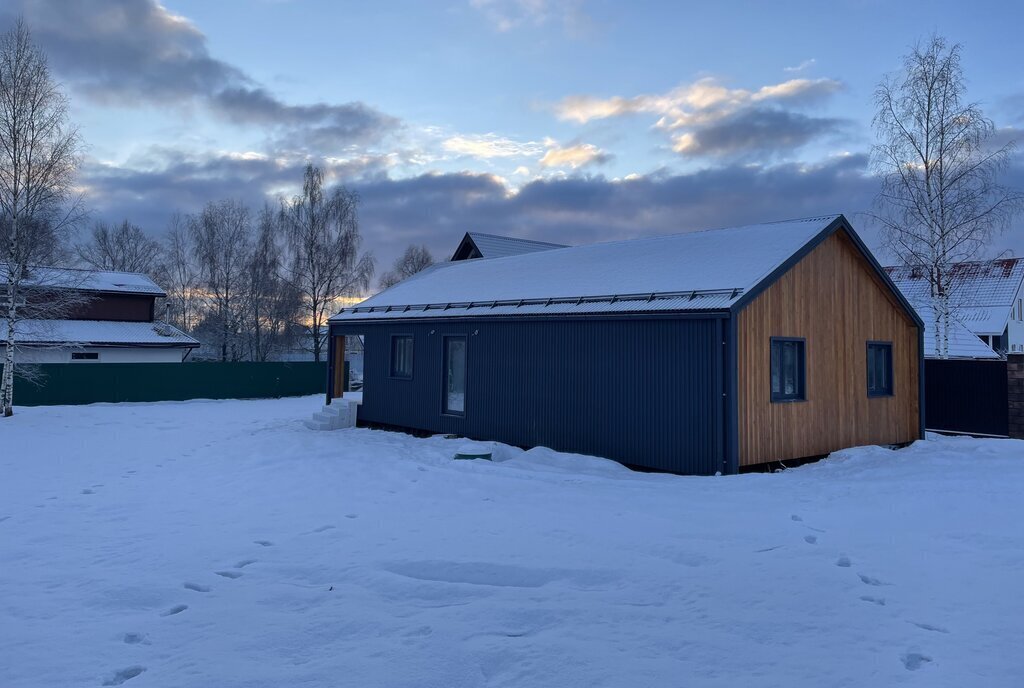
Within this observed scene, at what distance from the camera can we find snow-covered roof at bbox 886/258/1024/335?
31219 mm

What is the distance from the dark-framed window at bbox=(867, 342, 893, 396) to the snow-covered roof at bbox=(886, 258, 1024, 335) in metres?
20.0

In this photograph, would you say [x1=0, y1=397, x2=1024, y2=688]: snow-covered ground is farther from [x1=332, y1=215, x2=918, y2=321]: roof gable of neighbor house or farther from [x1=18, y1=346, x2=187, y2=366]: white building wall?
[x1=18, y1=346, x2=187, y2=366]: white building wall

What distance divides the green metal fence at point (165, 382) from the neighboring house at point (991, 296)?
90.9ft

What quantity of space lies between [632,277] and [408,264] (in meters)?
47.6

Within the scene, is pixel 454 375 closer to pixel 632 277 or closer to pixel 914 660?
pixel 632 277

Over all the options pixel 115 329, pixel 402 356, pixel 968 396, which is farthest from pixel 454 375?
pixel 115 329

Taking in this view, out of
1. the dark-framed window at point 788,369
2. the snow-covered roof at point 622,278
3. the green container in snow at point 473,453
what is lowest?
the green container in snow at point 473,453

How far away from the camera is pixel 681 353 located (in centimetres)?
1018

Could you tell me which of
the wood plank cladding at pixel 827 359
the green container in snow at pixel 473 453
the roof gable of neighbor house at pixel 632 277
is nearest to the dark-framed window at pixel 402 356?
the roof gable of neighbor house at pixel 632 277

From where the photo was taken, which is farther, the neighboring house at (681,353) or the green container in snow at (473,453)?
the green container in snow at (473,453)

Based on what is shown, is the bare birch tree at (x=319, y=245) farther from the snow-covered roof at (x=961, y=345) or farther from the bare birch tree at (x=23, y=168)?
the snow-covered roof at (x=961, y=345)

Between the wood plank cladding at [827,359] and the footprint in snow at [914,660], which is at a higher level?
the wood plank cladding at [827,359]

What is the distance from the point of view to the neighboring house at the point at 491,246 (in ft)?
88.7

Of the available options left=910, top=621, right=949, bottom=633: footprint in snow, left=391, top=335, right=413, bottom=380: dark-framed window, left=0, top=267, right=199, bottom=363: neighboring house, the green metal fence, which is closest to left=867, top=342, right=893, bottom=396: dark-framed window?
left=910, top=621, right=949, bottom=633: footprint in snow
